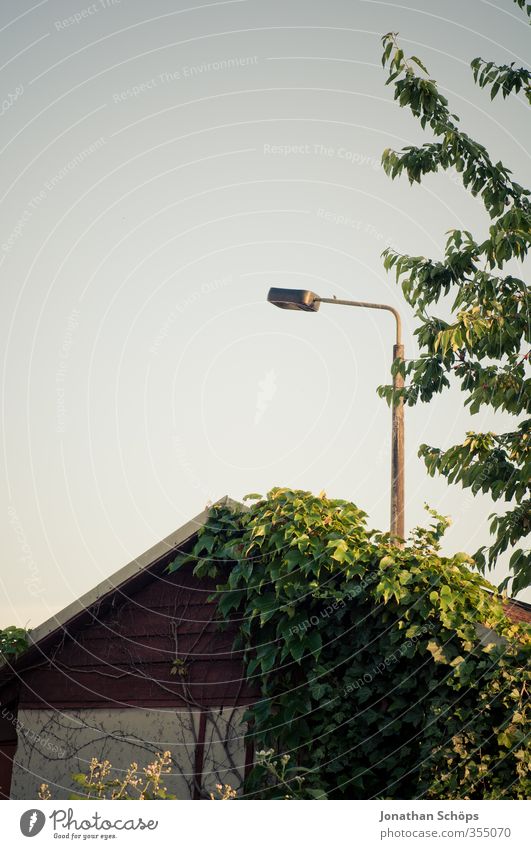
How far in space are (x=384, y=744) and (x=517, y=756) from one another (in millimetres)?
1483

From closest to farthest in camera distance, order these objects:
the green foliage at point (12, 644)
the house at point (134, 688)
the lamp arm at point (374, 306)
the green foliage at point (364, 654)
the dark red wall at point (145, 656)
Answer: the green foliage at point (364, 654) → the house at point (134, 688) → the dark red wall at point (145, 656) → the green foliage at point (12, 644) → the lamp arm at point (374, 306)

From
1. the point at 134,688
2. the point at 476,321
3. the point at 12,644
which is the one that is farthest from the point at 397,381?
the point at 12,644

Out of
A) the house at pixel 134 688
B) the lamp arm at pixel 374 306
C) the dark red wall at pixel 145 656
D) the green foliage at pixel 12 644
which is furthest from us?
the lamp arm at pixel 374 306

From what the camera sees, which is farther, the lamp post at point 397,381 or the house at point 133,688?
the lamp post at point 397,381

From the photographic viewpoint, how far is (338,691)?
839cm

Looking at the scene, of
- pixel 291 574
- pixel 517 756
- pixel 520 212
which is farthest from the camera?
pixel 291 574

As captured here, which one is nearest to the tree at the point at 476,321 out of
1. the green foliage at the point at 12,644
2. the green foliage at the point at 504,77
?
the green foliage at the point at 504,77

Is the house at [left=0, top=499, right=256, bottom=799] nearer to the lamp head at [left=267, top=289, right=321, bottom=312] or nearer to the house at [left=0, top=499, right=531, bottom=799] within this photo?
the house at [left=0, top=499, right=531, bottom=799]

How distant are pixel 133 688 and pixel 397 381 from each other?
4.92m

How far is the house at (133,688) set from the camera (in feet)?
30.0

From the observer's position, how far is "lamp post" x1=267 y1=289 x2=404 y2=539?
9.64m

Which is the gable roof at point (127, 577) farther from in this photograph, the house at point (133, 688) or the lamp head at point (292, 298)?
the lamp head at point (292, 298)
